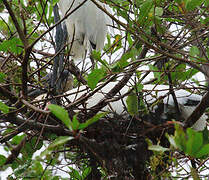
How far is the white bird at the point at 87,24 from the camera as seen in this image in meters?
1.66

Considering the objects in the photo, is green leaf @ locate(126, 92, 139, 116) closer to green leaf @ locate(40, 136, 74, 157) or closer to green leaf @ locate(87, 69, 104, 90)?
green leaf @ locate(87, 69, 104, 90)

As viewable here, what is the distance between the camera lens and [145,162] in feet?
3.23

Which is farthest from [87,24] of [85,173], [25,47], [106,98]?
[25,47]

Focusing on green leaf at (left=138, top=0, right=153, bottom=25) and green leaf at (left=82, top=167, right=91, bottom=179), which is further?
green leaf at (left=82, top=167, right=91, bottom=179)

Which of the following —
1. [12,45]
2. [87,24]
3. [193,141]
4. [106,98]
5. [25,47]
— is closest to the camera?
[193,141]

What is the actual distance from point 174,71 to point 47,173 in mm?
532

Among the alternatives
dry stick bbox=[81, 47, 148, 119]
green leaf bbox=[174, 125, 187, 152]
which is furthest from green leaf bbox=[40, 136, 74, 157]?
dry stick bbox=[81, 47, 148, 119]

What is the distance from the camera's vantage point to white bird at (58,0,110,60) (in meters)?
1.66

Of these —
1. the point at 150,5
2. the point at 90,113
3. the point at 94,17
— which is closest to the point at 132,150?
the point at 90,113

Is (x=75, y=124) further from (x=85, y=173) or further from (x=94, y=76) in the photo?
(x=85, y=173)

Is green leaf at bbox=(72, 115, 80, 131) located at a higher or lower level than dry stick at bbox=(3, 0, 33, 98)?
lower

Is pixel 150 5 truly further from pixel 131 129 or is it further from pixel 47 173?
pixel 47 173

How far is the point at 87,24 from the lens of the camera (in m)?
1.72

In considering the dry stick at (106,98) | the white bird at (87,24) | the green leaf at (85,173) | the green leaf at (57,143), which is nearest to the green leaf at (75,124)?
the green leaf at (57,143)
